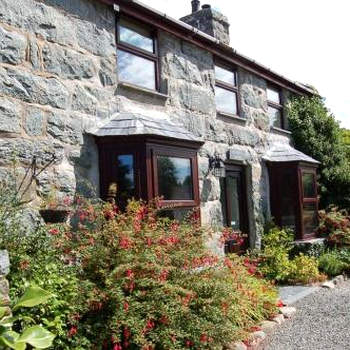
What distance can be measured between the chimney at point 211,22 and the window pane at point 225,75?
3.01 ft

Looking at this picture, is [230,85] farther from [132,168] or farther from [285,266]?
[132,168]

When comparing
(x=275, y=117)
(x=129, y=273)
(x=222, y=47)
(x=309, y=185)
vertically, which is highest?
(x=222, y=47)

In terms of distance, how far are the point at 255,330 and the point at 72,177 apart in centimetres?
300

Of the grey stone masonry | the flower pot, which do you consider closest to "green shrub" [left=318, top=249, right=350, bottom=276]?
the grey stone masonry

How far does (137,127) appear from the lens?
696cm

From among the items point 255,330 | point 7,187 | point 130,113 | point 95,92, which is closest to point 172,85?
point 130,113

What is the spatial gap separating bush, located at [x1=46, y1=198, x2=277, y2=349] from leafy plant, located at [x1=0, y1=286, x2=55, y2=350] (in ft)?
2.33

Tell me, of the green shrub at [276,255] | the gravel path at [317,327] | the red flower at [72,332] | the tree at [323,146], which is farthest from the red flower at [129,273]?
the tree at [323,146]

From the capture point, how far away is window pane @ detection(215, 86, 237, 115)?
996 cm

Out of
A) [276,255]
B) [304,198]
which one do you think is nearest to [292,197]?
[304,198]

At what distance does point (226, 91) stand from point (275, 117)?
7.89 feet

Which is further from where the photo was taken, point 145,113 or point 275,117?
point 275,117

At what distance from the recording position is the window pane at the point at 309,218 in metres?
11.1

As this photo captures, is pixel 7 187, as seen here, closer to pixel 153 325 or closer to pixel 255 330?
pixel 153 325
